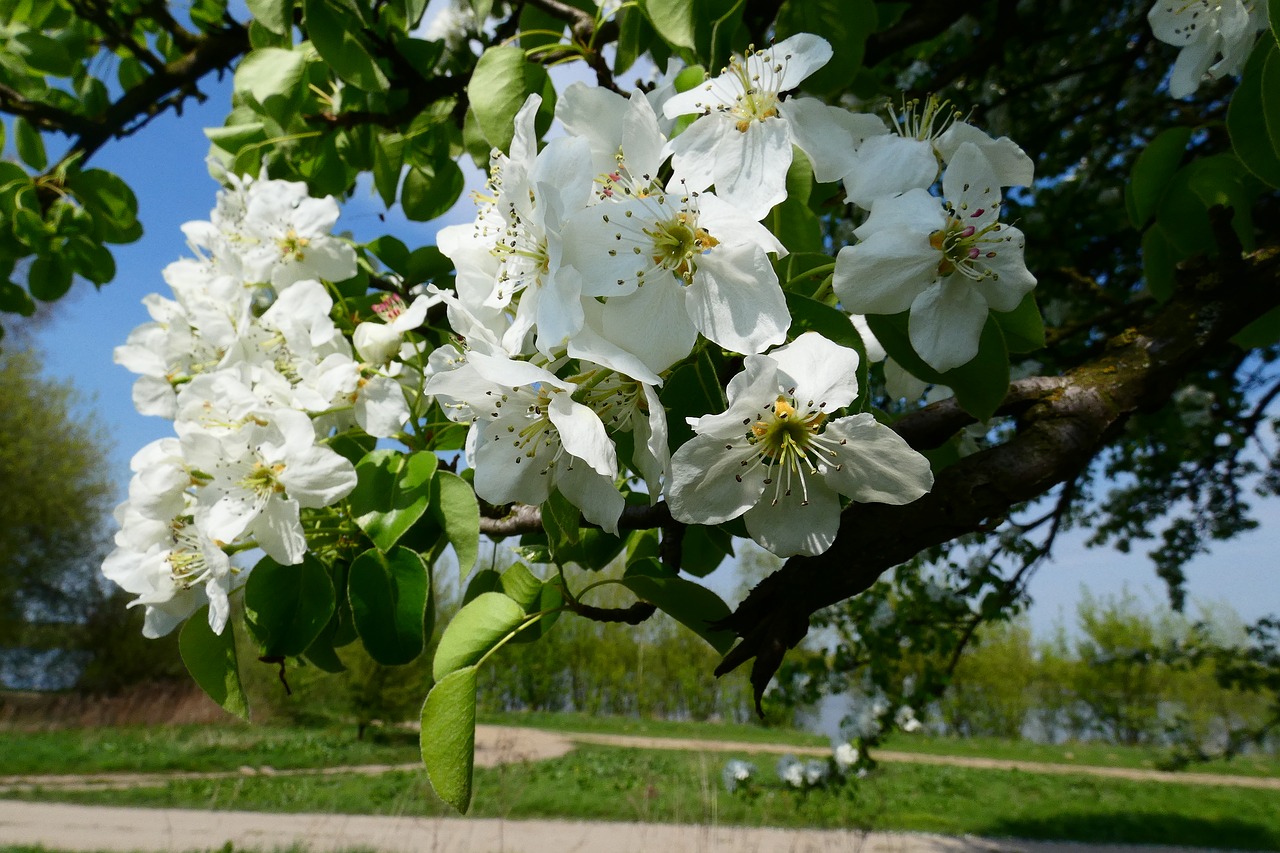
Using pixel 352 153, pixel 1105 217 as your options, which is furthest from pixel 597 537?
pixel 1105 217

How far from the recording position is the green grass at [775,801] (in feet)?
22.7

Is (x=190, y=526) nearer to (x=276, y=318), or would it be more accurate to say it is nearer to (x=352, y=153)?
(x=276, y=318)

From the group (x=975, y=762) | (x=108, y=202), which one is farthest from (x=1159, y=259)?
(x=975, y=762)

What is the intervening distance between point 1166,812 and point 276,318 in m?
9.94

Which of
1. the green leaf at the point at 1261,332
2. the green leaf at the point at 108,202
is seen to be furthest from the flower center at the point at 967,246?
the green leaf at the point at 108,202

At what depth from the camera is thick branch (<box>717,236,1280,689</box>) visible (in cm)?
75

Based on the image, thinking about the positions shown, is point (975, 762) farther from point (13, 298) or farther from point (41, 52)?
point (41, 52)

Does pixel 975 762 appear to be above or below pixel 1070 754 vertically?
above

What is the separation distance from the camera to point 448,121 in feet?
4.77

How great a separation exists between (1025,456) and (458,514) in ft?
2.08

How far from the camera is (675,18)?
2.97 ft

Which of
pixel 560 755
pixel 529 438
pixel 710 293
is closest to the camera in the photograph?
pixel 710 293

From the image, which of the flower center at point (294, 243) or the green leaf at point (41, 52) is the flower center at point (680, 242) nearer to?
the flower center at point (294, 243)

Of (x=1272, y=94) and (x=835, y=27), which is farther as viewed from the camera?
(x=835, y=27)
